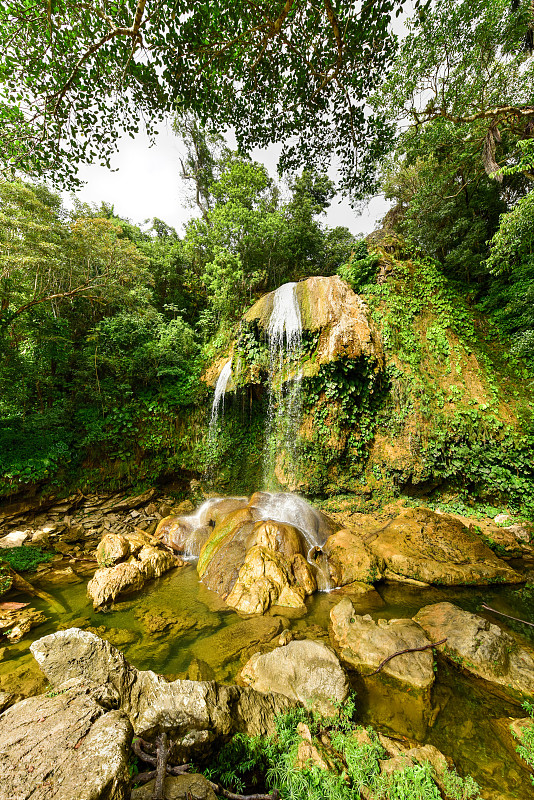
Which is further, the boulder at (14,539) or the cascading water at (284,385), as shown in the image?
the cascading water at (284,385)

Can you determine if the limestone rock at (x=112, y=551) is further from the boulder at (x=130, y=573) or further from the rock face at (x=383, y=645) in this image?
the rock face at (x=383, y=645)

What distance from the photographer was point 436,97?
8961 mm

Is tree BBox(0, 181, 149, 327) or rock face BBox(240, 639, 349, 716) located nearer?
rock face BBox(240, 639, 349, 716)

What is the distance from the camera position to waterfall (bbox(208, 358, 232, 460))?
9789 mm

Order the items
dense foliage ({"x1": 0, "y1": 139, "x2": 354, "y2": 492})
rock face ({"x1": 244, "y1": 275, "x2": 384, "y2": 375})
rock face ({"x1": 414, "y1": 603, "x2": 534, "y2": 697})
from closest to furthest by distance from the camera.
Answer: rock face ({"x1": 414, "y1": 603, "x2": 534, "y2": 697}) → dense foliage ({"x1": 0, "y1": 139, "x2": 354, "y2": 492}) → rock face ({"x1": 244, "y1": 275, "x2": 384, "y2": 375})

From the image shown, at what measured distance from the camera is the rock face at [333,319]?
8.27 meters

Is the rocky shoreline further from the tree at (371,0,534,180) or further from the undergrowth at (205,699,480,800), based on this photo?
the tree at (371,0,534,180)

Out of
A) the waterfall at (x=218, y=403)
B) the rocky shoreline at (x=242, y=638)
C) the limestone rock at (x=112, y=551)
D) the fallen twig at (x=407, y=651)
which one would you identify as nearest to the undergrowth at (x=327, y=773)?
the rocky shoreline at (x=242, y=638)

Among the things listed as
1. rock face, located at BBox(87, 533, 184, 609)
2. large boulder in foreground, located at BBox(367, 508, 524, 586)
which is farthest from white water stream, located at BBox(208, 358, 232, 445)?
large boulder in foreground, located at BBox(367, 508, 524, 586)

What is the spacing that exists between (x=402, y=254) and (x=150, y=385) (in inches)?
415

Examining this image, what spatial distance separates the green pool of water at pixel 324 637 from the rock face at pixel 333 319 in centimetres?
585

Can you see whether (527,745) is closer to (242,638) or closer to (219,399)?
(242,638)

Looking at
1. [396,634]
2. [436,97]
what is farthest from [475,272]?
[396,634]

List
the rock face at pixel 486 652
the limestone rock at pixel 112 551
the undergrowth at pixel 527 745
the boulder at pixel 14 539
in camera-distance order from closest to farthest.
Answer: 1. the undergrowth at pixel 527 745
2. the rock face at pixel 486 652
3. the limestone rock at pixel 112 551
4. the boulder at pixel 14 539
